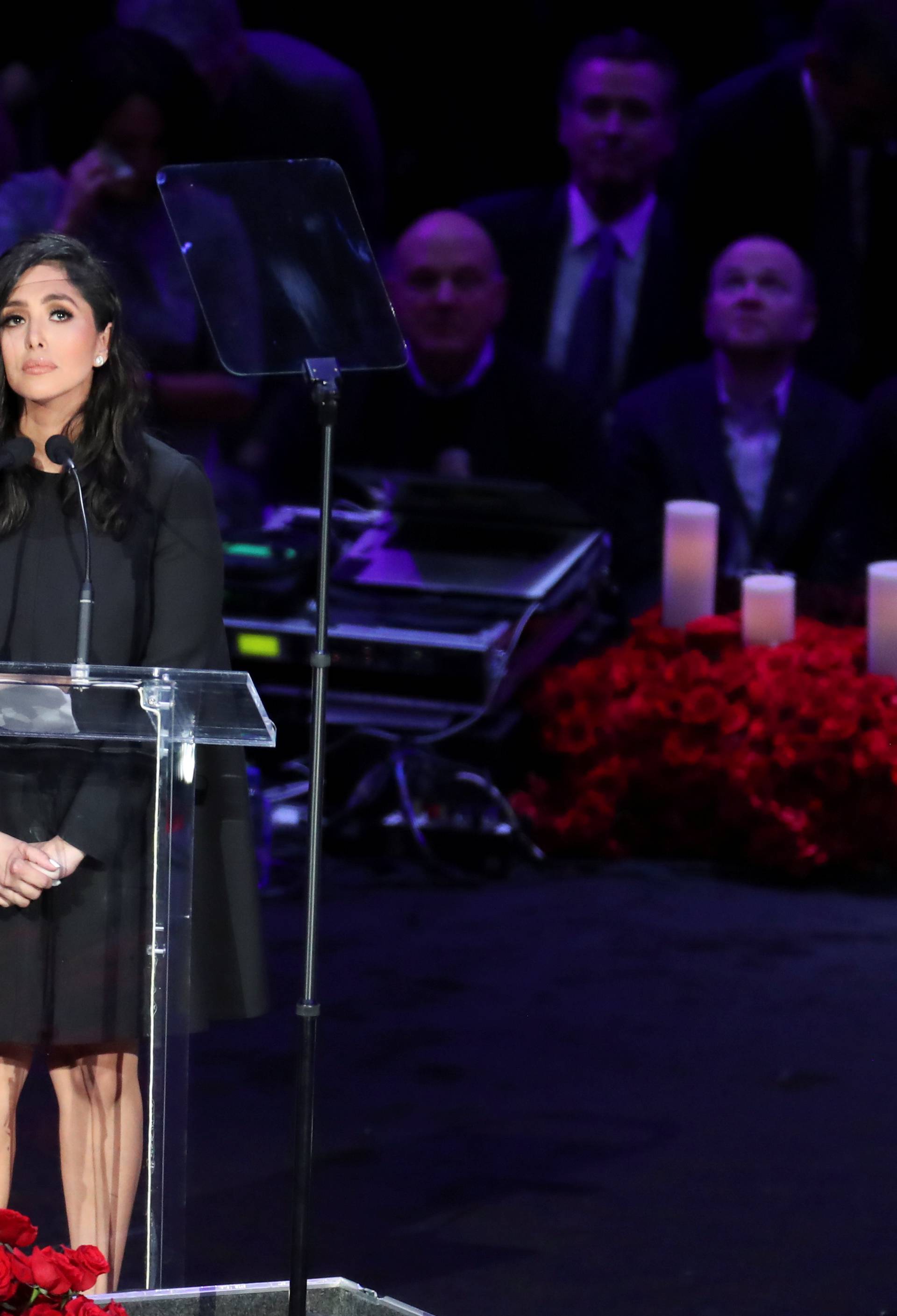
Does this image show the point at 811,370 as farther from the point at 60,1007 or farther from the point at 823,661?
the point at 60,1007

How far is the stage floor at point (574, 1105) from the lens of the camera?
277cm

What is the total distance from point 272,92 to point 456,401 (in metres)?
0.97

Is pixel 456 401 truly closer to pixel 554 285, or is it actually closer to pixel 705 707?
pixel 554 285

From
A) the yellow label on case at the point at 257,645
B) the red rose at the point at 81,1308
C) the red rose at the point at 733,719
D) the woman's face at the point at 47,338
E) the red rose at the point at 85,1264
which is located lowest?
the red rose at the point at 81,1308

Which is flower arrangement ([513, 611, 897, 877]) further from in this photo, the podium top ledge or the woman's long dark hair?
the podium top ledge

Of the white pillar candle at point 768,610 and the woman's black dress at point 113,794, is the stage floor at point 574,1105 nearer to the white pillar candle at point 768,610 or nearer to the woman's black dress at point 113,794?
the woman's black dress at point 113,794

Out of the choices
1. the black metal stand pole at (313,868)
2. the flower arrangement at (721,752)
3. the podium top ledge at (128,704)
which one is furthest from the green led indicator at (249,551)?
the podium top ledge at (128,704)

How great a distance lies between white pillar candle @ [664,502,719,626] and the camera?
5.31m

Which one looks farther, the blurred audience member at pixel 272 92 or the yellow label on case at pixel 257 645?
the blurred audience member at pixel 272 92

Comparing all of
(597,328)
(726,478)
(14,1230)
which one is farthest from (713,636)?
(14,1230)

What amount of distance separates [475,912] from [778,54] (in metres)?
2.58

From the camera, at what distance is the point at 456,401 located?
5.79 meters

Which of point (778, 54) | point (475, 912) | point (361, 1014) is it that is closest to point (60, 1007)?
point (361, 1014)

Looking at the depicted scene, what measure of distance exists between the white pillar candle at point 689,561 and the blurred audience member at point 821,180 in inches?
27.7
